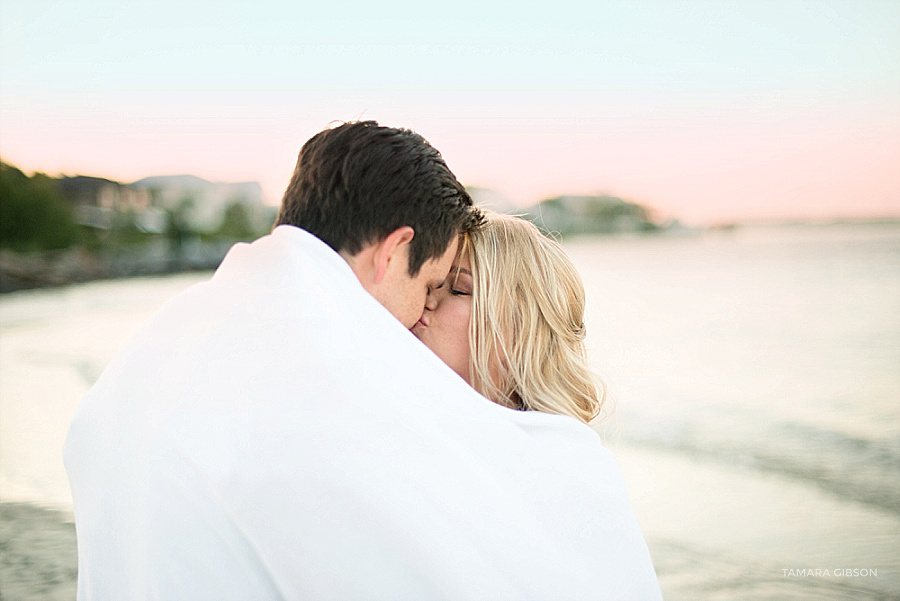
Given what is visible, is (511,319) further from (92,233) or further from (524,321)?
(92,233)

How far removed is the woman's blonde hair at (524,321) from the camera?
3176 millimetres

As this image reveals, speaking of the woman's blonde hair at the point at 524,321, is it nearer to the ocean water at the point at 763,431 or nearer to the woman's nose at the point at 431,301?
the woman's nose at the point at 431,301

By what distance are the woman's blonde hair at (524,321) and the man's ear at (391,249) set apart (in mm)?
756

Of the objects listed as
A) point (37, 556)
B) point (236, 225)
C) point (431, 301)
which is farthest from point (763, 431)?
point (236, 225)

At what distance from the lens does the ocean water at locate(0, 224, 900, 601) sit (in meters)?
6.88

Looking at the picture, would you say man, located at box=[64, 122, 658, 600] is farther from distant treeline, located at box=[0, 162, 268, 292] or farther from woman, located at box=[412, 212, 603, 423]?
distant treeline, located at box=[0, 162, 268, 292]

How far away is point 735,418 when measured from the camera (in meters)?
12.6

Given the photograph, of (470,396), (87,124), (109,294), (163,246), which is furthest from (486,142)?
(163,246)

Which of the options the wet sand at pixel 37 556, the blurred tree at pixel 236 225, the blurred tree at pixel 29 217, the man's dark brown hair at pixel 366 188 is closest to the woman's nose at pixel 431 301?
the man's dark brown hair at pixel 366 188

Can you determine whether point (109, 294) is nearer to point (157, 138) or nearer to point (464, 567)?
point (157, 138)

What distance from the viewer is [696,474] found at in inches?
368

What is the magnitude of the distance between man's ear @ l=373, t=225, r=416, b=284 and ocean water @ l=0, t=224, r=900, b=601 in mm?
2020

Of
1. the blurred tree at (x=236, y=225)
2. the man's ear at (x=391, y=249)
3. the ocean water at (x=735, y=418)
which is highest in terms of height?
the man's ear at (x=391, y=249)

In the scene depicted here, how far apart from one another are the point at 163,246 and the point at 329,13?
1635 inches
